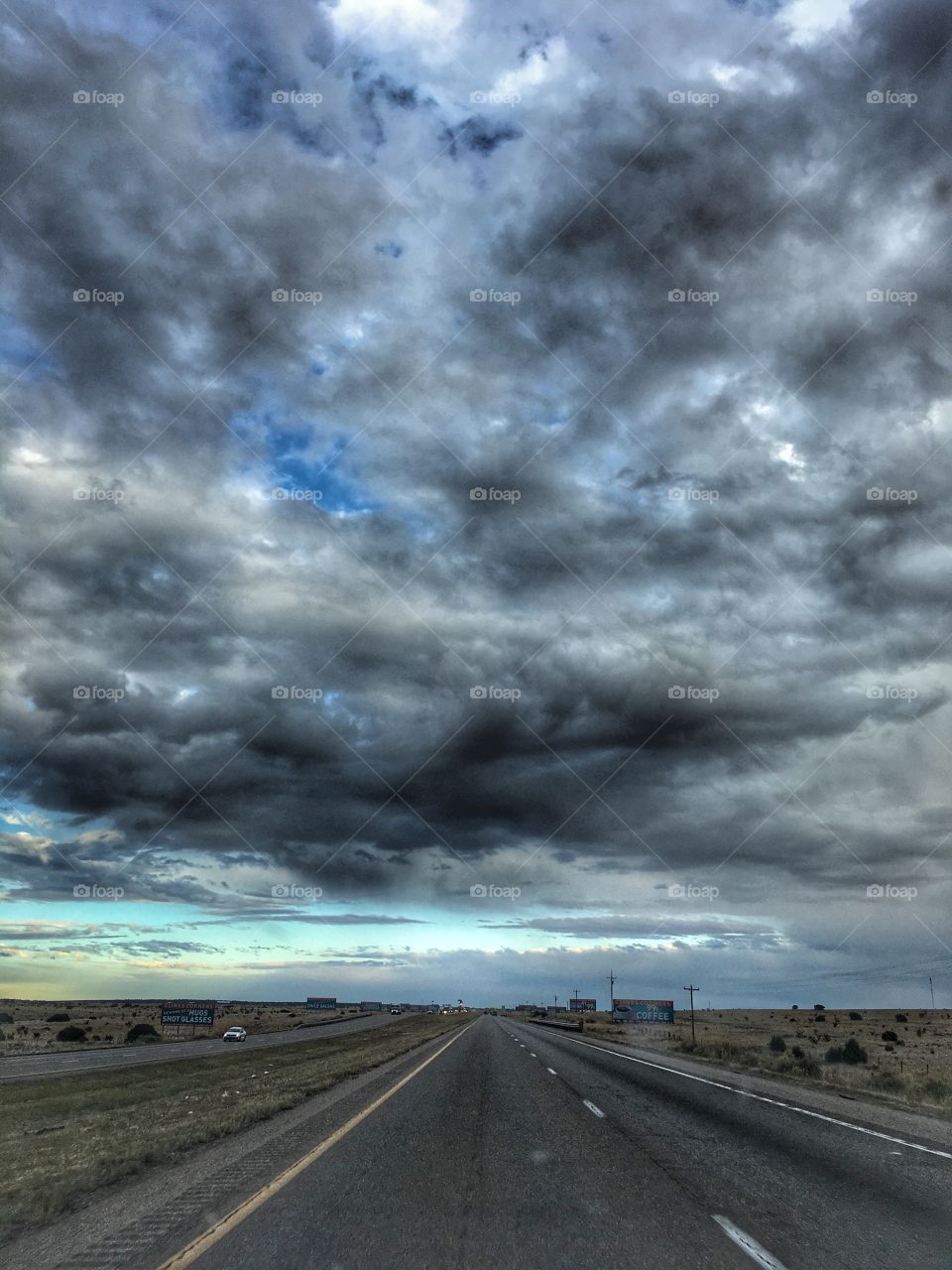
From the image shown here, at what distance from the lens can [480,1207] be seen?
25.8 ft

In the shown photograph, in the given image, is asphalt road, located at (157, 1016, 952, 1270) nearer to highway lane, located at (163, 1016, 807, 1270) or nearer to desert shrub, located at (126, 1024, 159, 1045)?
highway lane, located at (163, 1016, 807, 1270)

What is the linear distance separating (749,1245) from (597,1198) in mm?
1956

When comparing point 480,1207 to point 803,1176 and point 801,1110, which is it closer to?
point 803,1176

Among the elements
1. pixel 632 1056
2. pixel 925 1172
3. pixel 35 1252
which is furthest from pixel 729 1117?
pixel 632 1056

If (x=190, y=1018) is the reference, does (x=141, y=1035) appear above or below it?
below

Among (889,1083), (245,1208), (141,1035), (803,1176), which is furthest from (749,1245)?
(141,1035)

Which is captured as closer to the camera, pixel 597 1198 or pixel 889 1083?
pixel 597 1198

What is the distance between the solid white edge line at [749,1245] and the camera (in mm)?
6133

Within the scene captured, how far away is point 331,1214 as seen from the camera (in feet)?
24.6

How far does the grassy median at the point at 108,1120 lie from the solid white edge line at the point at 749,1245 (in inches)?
228

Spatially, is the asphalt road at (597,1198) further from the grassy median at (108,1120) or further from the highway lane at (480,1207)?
the grassy median at (108,1120)

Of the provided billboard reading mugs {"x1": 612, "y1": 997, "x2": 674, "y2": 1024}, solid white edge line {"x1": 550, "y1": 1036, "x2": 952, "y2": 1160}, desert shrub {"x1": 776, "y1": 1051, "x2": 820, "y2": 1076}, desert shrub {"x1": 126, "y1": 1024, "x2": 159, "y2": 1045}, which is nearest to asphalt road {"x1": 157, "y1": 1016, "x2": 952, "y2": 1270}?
solid white edge line {"x1": 550, "y1": 1036, "x2": 952, "y2": 1160}

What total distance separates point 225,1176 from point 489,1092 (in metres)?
10.2

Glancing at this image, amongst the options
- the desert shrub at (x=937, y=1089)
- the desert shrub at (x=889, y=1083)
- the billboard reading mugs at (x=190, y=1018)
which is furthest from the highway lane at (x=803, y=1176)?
the billboard reading mugs at (x=190, y=1018)
